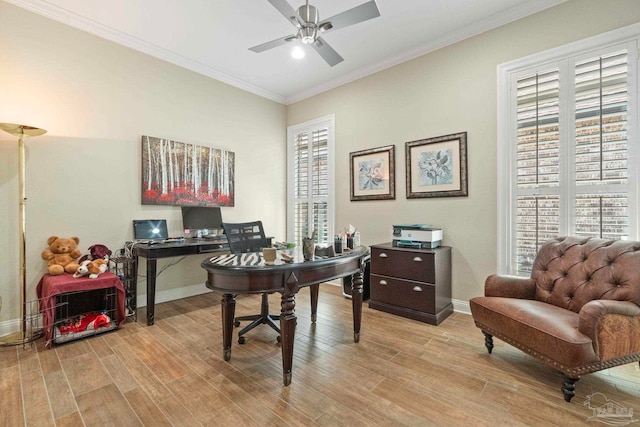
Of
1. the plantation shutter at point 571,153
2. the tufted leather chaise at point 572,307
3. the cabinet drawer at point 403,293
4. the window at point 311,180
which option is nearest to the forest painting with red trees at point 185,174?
the window at point 311,180

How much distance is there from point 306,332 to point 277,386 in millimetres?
860

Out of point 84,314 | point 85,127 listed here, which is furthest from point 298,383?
point 85,127

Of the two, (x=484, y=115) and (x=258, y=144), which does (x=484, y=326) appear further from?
(x=258, y=144)

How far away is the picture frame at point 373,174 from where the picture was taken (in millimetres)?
3875

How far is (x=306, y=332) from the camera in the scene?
2748mm

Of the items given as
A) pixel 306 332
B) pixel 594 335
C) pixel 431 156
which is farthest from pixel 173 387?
pixel 431 156

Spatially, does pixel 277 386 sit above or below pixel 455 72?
below

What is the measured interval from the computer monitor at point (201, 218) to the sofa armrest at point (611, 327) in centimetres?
385

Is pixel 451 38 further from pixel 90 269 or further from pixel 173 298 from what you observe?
pixel 173 298

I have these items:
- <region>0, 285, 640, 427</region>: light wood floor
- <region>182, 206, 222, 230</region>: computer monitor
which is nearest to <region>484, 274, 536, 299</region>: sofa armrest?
<region>0, 285, 640, 427</region>: light wood floor

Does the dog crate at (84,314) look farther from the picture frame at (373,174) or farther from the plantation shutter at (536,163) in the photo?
the plantation shutter at (536,163)

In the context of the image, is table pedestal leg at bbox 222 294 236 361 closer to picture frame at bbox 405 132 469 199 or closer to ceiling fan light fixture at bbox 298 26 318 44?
ceiling fan light fixture at bbox 298 26 318 44

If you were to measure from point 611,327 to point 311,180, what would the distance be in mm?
3863

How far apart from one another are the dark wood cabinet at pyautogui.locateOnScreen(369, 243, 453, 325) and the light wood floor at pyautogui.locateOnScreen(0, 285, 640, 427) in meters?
0.30
